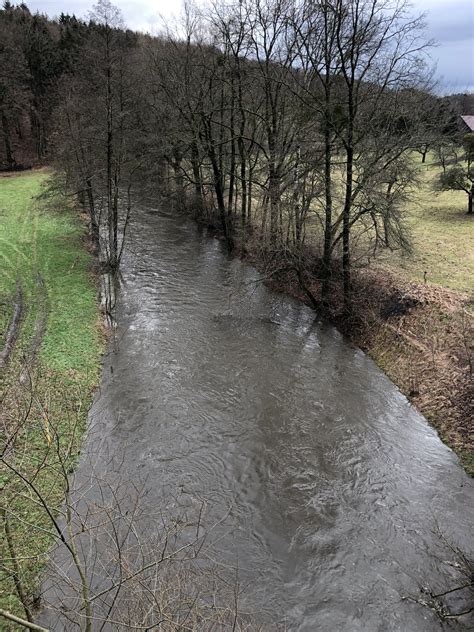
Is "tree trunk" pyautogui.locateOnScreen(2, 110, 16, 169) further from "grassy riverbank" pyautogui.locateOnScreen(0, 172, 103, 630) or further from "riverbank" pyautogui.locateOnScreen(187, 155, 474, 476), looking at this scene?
"riverbank" pyautogui.locateOnScreen(187, 155, 474, 476)

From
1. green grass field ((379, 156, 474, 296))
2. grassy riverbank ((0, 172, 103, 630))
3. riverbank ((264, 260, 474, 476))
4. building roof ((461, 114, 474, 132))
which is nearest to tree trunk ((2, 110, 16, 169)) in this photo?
grassy riverbank ((0, 172, 103, 630))

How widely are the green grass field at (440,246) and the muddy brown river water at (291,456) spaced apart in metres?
5.39

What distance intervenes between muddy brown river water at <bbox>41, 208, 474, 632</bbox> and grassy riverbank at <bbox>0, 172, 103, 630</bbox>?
1.26m

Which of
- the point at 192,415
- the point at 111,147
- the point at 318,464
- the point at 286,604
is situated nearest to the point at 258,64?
the point at 111,147

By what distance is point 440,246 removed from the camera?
2480cm

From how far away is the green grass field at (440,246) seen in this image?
20.6 meters

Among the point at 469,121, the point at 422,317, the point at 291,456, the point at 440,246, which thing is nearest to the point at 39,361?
the point at 291,456

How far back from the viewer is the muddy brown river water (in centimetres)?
959

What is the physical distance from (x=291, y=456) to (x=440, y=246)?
55.6ft

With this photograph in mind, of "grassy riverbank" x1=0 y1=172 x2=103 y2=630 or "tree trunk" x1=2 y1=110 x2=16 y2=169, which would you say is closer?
"grassy riverbank" x1=0 y1=172 x2=103 y2=630

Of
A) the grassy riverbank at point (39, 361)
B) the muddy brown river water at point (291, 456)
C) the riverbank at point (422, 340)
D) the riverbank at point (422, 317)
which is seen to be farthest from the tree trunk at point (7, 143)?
the riverbank at point (422, 340)

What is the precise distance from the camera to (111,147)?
22.6m

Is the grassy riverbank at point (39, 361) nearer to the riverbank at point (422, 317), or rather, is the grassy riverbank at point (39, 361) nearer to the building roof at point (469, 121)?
the riverbank at point (422, 317)

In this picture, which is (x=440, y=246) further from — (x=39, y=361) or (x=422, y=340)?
(x=39, y=361)
